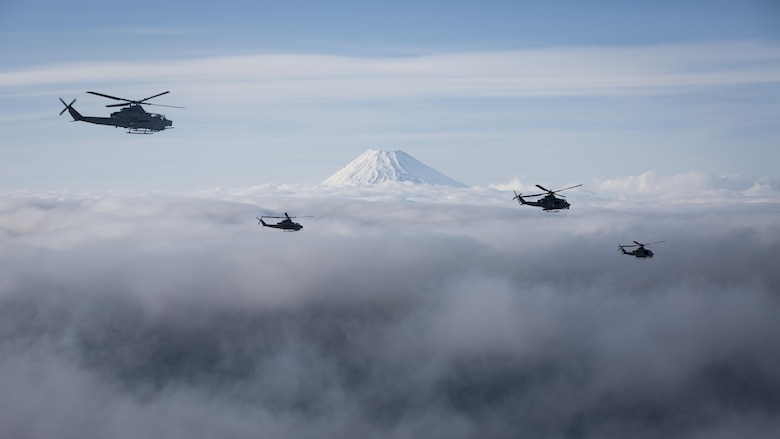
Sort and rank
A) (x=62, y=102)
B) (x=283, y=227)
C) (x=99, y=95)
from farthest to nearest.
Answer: (x=283, y=227) < (x=62, y=102) < (x=99, y=95)

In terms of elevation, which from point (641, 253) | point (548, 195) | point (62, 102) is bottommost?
point (641, 253)

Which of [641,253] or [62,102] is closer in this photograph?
[62,102]

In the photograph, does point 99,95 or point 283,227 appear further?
point 283,227

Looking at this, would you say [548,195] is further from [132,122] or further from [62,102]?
[62,102]

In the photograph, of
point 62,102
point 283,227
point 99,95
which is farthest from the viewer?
point 283,227

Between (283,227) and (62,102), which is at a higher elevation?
(62,102)

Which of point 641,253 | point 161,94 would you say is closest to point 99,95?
point 161,94

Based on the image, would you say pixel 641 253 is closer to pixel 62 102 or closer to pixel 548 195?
pixel 548 195

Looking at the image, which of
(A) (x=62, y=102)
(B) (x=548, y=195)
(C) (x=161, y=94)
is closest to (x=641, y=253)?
(B) (x=548, y=195)

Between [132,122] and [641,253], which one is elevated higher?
[132,122]
